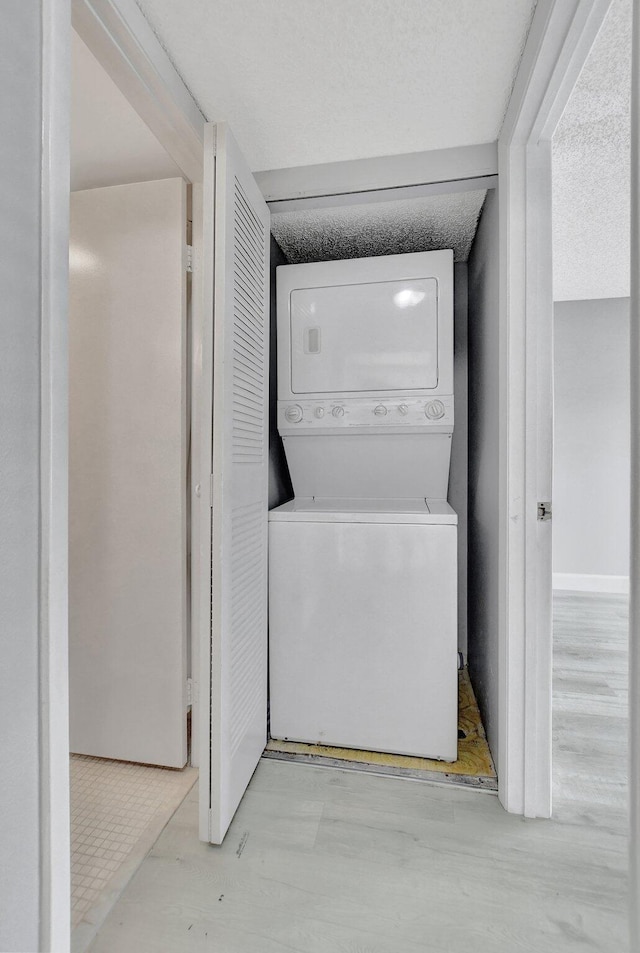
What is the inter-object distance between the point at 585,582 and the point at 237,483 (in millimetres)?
3738

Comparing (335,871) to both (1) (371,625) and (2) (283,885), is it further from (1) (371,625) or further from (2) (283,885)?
(1) (371,625)

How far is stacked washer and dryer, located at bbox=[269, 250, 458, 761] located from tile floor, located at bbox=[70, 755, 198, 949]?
19.2 inches

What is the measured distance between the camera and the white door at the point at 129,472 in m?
1.79

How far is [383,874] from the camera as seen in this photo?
4.37 feet

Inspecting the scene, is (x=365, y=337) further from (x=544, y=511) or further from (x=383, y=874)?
(x=383, y=874)

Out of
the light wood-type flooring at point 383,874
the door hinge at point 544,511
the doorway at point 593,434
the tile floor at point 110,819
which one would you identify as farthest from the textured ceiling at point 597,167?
the tile floor at point 110,819

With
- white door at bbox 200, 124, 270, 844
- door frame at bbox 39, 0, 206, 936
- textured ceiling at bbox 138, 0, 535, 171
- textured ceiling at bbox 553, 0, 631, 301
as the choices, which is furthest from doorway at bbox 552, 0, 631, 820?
door frame at bbox 39, 0, 206, 936

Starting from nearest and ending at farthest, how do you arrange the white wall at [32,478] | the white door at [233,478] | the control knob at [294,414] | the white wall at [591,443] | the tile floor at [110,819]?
the white wall at [32,478] → the tile floor at [110,819] → the white door at [233,478] → the control knob at [294,414] → the white wall at [591,443]

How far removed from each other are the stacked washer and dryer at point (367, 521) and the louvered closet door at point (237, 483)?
18 centimetres

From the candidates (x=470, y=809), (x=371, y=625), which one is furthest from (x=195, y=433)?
(x=470, y=809)

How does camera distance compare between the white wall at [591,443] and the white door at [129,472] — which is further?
the white wall at [591,443]

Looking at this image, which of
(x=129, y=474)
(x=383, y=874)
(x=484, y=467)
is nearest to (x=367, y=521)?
(x=484, y=467)

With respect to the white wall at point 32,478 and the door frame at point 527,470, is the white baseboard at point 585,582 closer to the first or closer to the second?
the door frame at point 527,470

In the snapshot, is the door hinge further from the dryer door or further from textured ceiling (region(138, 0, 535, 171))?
textured ceiling (region(138, 0, 535, 171))
